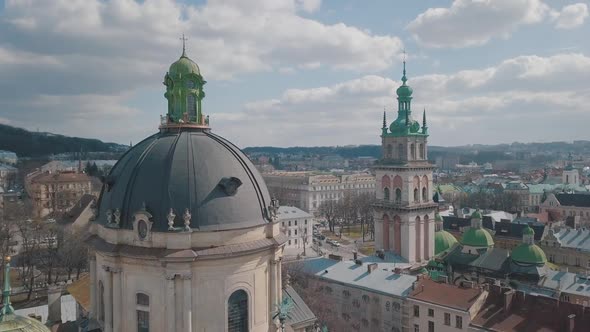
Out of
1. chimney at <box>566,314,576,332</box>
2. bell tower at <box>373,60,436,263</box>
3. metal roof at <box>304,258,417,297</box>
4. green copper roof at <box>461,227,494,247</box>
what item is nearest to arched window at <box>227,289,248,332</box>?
chimney at <box>566,314,576,332</box>

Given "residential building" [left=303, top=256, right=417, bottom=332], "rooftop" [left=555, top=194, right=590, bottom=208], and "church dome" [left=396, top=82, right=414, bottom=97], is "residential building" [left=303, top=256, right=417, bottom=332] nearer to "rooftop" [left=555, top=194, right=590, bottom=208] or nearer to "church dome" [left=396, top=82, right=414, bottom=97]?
"church dome" [left=396, top=82, right=414, bottom=97]

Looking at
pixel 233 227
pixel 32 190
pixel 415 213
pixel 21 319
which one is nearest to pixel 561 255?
pixel 415 213

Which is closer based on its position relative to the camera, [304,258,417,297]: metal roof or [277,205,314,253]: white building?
[304,258,417,297]: metal roof

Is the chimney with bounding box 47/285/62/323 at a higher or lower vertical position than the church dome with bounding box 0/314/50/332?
lower

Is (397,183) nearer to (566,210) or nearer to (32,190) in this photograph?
(566,210)

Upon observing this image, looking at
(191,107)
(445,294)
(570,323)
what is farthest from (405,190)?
(191,107)

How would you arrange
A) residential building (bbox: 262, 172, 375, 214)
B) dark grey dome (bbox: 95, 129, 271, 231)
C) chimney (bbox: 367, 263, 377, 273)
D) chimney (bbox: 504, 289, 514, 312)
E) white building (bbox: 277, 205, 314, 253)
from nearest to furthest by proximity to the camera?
dark grey dome (bbox: 95, 129, 271, 231), chimney (bbox: 504, 289, 514, 312), chimney (bbox: 367, 263, 377, 273), white building (bbox: 277, 205, 314, 253), residential building (bbox: 262, 172, 375, 214)

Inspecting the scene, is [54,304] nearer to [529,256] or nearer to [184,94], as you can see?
[184,94]
